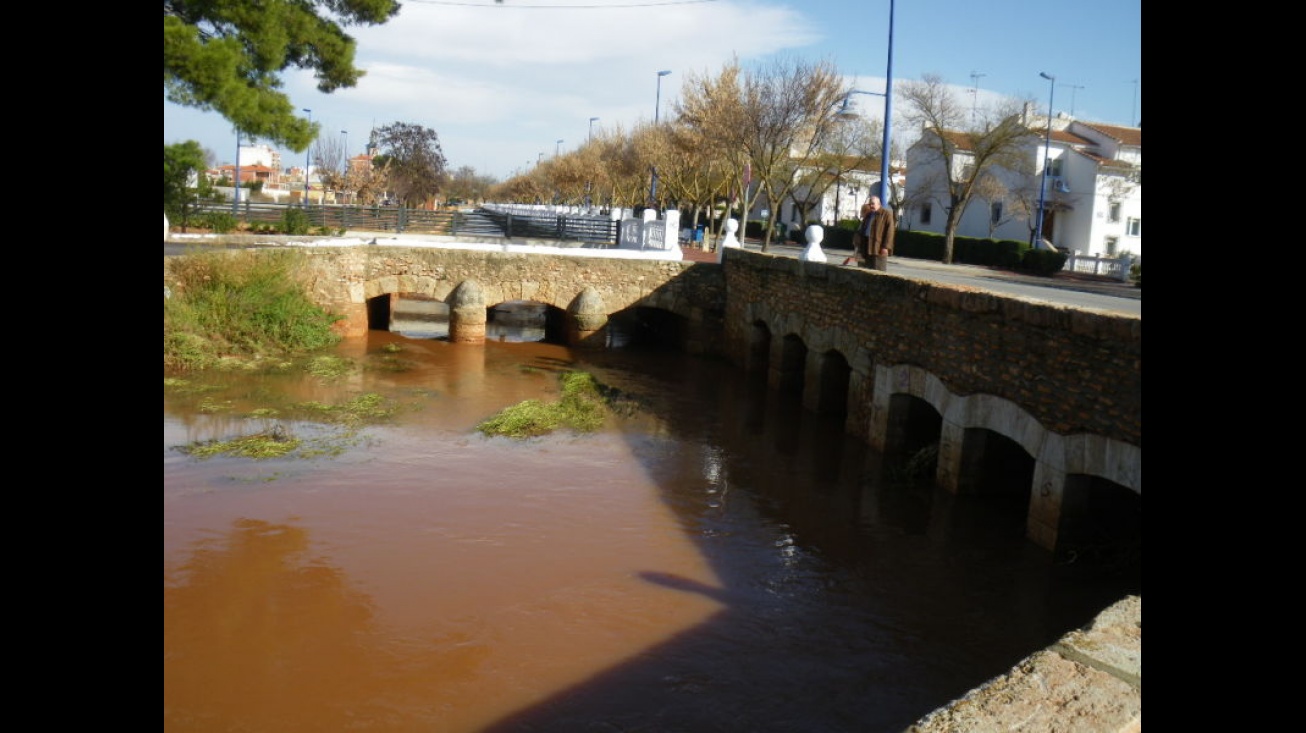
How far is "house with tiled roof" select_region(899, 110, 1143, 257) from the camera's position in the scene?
1635 inches

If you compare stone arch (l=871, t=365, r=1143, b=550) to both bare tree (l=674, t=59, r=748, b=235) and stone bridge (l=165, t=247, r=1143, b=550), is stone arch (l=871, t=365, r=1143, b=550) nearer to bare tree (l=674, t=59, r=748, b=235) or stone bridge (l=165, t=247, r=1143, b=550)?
stone bridge (l=165, t=247, r=1143, b=550)

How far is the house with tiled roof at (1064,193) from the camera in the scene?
41.5m

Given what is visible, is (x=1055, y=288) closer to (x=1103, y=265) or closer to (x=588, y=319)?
(x=588, y=319)

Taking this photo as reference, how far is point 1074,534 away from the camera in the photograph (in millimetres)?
9688

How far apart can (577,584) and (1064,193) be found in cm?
3904

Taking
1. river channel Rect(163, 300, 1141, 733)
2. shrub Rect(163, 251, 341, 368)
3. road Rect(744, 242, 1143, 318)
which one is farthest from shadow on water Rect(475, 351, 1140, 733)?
shrub Rect(163, 251, 341, 368)

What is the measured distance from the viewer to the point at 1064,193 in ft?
140

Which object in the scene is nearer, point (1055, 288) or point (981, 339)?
point (981, 339)

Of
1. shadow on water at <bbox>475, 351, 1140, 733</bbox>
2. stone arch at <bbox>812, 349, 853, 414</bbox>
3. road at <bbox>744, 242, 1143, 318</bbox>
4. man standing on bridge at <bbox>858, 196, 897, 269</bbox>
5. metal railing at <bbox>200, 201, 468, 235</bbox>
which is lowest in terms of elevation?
shadow on water at <bbox>475, 351, 1140, 733</bbox>

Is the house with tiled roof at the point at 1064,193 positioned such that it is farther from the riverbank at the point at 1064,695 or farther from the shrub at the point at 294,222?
the riverbank at the point at 1064,695

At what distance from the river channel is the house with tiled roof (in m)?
31.3

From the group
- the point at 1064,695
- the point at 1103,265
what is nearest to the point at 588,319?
the point at 1103,265

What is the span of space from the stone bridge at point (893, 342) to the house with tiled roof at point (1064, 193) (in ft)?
74.8

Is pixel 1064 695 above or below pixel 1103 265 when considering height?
below
